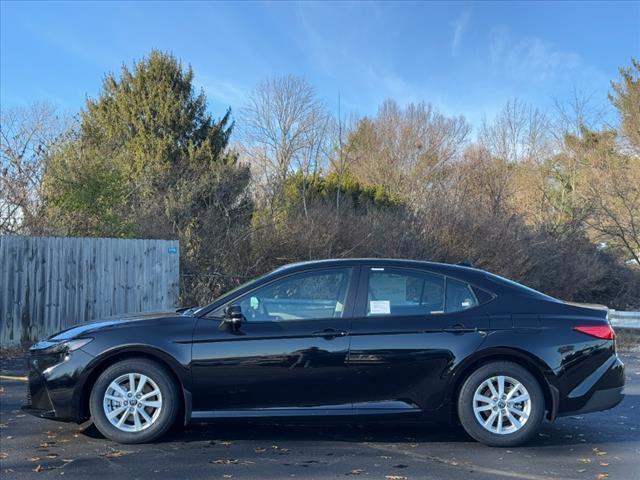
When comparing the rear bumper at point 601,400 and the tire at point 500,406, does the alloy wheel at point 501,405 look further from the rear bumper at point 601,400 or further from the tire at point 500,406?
the rear bumper at point 601,400

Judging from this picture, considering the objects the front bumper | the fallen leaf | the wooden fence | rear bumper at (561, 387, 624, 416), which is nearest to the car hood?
the front bumper

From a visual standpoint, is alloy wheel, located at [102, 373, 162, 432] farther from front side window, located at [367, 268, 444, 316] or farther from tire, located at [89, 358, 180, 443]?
front side window, located at [367, 268, 444, 316]

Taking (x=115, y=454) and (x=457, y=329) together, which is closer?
(x=115, y=454)

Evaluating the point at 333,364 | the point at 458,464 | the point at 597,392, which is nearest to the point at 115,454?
the point at 333,364

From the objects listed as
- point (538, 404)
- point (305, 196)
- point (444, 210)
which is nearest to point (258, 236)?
point (305, 196)

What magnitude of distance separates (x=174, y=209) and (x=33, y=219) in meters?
3.51

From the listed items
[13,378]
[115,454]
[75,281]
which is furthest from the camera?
[75,281]

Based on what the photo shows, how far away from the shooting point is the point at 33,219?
12789mm

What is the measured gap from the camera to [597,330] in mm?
5617

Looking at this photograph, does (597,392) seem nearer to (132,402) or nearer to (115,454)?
(132,402)

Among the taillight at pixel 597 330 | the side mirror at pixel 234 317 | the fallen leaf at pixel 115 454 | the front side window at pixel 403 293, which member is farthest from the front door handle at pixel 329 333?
the taillight at pixel 597 330

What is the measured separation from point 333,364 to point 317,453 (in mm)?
732

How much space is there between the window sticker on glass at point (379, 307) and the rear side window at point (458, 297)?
1.72 ft

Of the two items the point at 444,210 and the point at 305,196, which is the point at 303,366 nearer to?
the point at 444,210
